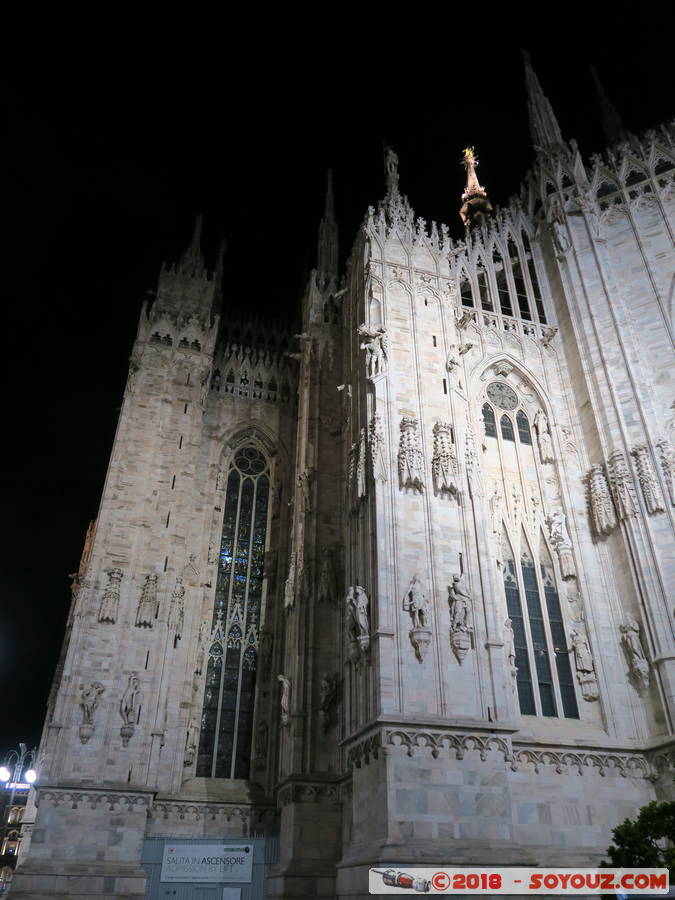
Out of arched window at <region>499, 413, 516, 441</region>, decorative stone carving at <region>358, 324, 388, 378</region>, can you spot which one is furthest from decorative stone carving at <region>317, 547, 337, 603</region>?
arched window at <region>499, 413, 516, 441</region>

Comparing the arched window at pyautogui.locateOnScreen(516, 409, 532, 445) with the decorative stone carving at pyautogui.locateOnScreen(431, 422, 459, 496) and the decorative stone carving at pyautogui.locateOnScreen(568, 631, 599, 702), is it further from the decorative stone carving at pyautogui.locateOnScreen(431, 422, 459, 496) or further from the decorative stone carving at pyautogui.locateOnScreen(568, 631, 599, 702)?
the decorative stone carving at pyautogui.locateOnScreen(568, 631, 599, 702)

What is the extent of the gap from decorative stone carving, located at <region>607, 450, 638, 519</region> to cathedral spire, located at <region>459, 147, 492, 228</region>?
21.1 meters

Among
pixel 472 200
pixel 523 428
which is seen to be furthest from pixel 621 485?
pixel 472 200

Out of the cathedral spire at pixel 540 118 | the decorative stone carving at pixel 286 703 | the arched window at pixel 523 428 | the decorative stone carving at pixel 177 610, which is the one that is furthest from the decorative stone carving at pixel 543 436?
the decorative stone carving at pixel 177 610

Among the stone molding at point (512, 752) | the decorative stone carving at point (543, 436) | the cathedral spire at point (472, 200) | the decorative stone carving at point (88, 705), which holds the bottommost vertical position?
the stone molding at point (512, 752)

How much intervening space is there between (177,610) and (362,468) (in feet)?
29.3

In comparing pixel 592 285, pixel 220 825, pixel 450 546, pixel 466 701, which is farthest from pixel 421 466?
pixel 220 825

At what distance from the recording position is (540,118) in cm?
3006

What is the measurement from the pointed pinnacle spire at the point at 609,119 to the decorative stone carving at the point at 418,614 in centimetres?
2380

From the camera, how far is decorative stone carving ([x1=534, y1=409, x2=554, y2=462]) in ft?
73.8

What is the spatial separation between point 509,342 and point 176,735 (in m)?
Answer: 17.2

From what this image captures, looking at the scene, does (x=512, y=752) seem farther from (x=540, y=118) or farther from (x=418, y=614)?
(x=540, y=118)

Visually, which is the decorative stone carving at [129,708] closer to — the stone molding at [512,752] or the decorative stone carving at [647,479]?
the stone molding at [512,752]

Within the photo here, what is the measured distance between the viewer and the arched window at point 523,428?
75.8 feet
